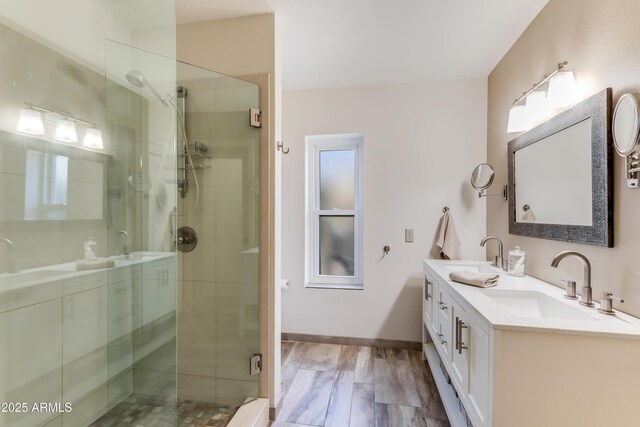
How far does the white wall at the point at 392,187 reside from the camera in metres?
2.53

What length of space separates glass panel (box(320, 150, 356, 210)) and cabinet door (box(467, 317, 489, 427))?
5.83 feet

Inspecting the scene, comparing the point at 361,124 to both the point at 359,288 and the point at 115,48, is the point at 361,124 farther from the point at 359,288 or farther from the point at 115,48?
the point at 115,48

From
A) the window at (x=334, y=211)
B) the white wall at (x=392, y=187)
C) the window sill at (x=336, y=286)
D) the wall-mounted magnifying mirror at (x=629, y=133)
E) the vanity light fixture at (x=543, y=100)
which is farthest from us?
the window at (x=334, y=211)

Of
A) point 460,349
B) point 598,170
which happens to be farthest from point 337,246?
point 598,170

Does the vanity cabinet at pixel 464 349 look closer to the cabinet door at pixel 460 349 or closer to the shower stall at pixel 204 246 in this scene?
the cabinet door at pixel 460 349

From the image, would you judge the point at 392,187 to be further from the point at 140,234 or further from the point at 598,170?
the point at 140,234

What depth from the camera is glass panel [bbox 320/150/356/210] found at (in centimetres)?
288

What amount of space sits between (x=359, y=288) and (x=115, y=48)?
2.45 meters

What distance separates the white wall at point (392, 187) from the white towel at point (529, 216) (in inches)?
24.2

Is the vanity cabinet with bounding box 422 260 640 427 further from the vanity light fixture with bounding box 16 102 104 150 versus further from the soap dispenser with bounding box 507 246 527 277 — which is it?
the vanity light fixture with bounding box 16 102 104 150

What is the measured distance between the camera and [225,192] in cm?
179

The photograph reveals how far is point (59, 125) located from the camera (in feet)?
4.17

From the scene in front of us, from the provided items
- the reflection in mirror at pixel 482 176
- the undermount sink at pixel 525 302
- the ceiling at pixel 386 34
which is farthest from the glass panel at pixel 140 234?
the reflection in mirror at pixel 482 176

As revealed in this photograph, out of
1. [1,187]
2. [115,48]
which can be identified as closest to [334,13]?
[115,48]
